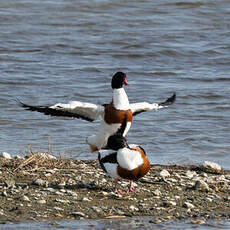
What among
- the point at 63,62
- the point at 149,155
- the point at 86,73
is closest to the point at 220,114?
the point at 149,155

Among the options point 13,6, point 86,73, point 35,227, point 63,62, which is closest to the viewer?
point 35,227

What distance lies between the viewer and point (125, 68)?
17203mm

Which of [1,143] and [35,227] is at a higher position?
[35,227]

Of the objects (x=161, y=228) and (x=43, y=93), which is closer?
(x=161, y=228)

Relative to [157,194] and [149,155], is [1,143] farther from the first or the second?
[157,194]

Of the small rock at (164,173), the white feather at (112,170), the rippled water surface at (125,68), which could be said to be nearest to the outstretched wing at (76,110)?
the rippled water surface at (125,68)

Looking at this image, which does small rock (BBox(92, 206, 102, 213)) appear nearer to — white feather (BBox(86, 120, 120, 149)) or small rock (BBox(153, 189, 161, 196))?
small rock (BBox(153, 189, 161, 196))

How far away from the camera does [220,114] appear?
13.4m

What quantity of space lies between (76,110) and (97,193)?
78.8 inches

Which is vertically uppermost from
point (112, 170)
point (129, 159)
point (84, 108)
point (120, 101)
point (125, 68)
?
point (120, 101)

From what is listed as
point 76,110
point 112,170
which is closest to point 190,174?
point 112,170

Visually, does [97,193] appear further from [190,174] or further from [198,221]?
[190,174]

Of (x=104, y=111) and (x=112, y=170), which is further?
(x=104, y=111)

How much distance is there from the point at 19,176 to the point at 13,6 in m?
16.3
